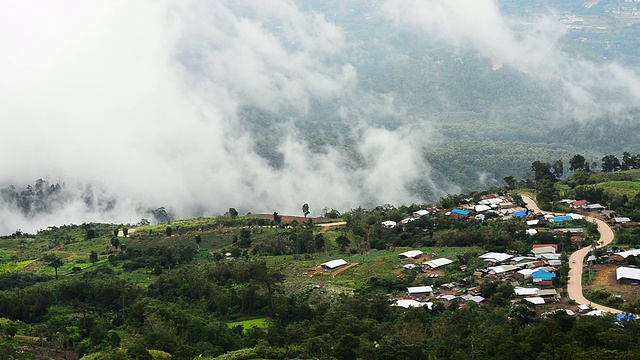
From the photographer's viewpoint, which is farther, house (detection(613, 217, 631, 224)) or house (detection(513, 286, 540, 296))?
house (detection(613, 217, 631, 224))

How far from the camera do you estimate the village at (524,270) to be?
51594 mm

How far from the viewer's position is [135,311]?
4978 cm

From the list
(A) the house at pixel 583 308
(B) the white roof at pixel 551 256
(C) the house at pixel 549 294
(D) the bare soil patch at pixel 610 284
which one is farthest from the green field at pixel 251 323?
(B) the white roof at pixel 551 256

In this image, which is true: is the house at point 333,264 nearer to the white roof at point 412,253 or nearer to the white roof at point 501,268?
the white roof at point 412,253

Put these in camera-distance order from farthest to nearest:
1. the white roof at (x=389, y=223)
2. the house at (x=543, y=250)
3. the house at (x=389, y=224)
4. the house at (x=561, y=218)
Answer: the white roof at (x=389, y=223)
the house at (x=389, y=224)
the house at (x=561, y=218)
the house at (x=543, y=250)

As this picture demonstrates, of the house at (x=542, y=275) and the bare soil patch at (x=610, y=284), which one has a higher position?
the house at (x=542, y=275)

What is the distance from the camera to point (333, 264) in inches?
2571

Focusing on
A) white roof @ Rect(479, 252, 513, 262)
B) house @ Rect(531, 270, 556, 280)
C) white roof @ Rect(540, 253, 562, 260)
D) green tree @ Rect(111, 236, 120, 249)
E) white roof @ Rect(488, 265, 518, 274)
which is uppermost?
green tree @ Rect(111, 236, 120, 249)

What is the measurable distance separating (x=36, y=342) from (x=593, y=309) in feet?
113

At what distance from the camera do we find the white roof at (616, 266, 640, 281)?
53.1 metres

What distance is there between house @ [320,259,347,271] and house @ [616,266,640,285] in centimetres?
2263

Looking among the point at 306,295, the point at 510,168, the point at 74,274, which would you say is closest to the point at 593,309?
the point at 306,295

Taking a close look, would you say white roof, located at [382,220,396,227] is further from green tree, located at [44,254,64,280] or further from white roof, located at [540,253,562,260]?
green tree, located at [44,254,64,280]

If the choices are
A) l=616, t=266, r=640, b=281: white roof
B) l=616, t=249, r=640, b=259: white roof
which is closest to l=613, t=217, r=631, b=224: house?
l=616, t=249, r=640, b=259: white roof
